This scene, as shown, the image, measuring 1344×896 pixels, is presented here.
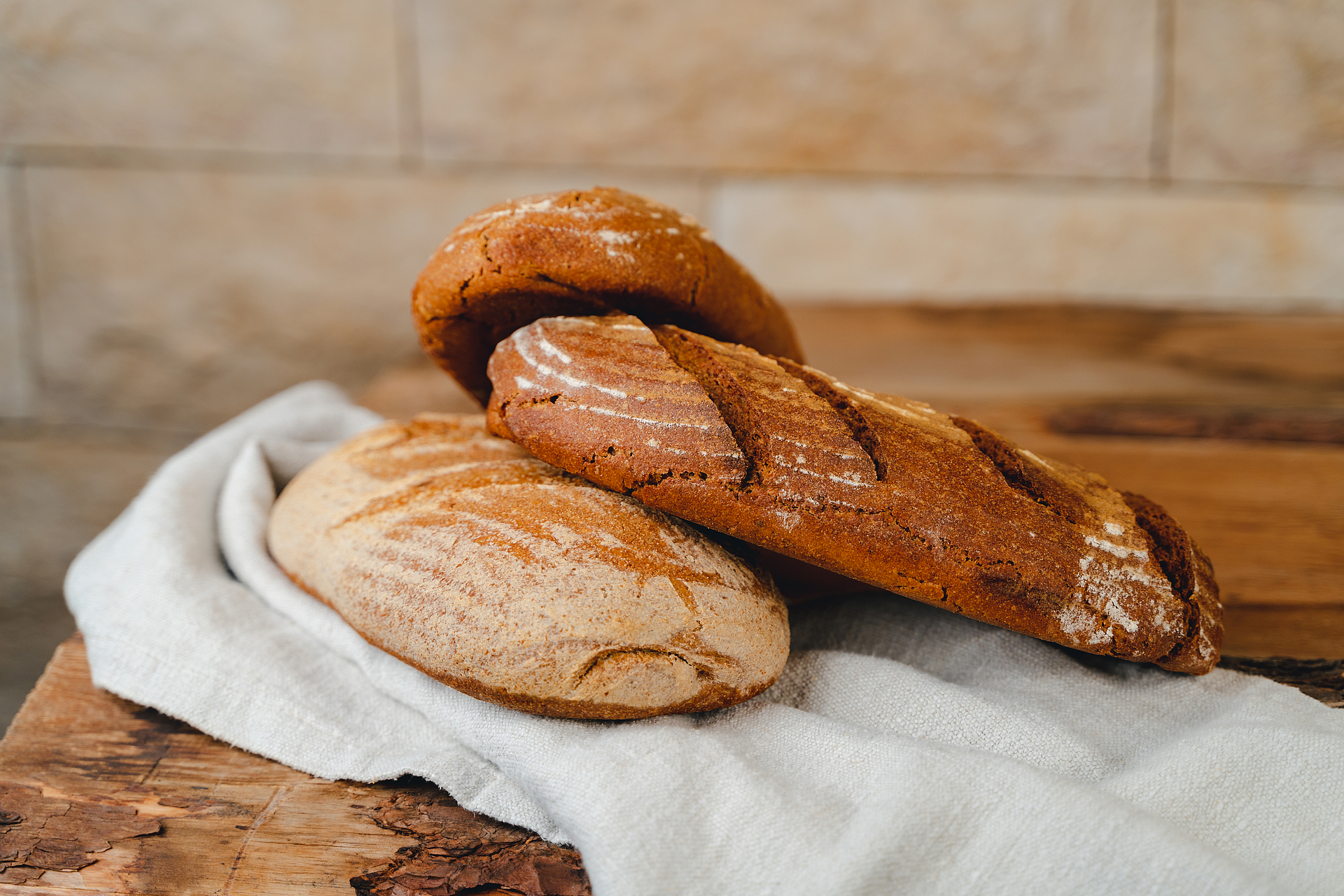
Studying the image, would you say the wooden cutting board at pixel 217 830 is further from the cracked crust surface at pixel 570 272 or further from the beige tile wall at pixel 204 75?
the beige tile wall at pixel 204 75

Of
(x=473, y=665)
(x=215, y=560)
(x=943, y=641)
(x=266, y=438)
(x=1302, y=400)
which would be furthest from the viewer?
(x=1302, y=400)

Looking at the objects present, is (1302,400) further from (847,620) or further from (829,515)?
(829,515)

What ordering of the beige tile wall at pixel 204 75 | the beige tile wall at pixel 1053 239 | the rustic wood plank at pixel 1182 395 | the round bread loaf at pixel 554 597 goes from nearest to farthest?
the round bread loaf at pixel 554 597
the rustic wood plank at pixel 1182 395
the beige tile wall at pixel 204 75
the beige tile wall at pixel 1053 239

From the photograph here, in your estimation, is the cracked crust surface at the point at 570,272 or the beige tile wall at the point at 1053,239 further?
the beige tile wall at the point at 1053,239

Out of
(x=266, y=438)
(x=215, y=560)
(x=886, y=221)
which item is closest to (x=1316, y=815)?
(x=215, y=560)

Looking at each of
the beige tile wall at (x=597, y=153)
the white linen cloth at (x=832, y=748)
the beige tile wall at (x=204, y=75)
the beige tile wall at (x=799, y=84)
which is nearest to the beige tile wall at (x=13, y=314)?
the beige tile wall at (x=597, y=153)
